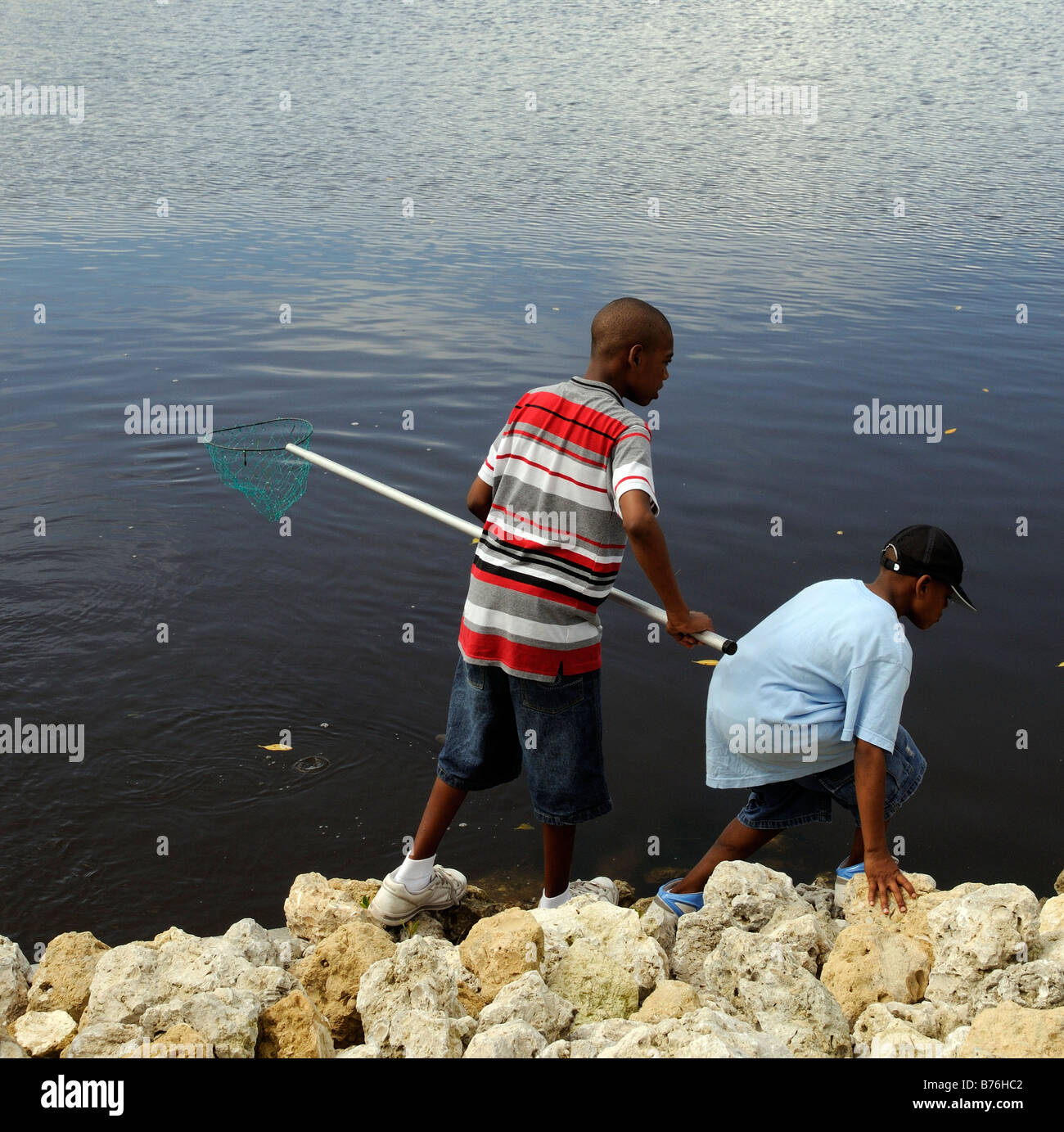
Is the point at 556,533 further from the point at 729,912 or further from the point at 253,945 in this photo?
the point at 253,945

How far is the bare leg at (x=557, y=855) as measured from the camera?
3.44 m

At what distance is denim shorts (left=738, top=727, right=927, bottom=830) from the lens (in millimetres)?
3391

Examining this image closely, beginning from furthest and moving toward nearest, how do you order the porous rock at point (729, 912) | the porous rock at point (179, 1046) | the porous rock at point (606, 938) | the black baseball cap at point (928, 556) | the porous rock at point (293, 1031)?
the porous rock at point (729, 912) < the black baseball cap at point (928, 556) < the porous rock at point (606, 938) < the porous rock at point (293, 1031) < the porous rock at point (179, 1046)

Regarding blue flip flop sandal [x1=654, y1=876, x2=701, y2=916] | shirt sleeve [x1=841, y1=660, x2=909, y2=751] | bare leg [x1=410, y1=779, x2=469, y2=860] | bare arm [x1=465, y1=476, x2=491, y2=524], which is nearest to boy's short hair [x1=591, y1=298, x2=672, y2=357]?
bare arm [x1=465, y1=476, x2=491, y2=524]

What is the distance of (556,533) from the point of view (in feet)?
10.3

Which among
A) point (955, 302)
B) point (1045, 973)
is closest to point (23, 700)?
point (1045, 973)

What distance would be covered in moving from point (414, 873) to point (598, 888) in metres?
0.65

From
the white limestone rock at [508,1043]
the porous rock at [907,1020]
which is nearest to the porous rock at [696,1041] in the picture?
the white limestone rock at [508,1043]

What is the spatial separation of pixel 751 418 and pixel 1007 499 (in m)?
2.01

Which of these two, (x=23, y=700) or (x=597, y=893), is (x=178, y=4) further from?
(x=597, y=893)

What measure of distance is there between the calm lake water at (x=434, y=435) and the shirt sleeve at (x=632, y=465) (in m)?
1.73

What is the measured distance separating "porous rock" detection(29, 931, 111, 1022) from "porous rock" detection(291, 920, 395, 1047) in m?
0.53

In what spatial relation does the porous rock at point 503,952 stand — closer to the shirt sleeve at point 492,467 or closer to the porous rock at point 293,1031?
the porous rock at point 293,1031
